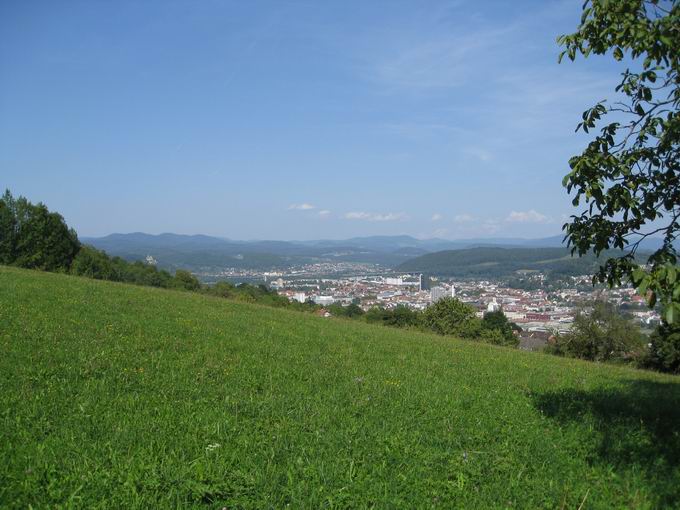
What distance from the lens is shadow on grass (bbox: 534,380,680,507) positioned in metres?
5.59

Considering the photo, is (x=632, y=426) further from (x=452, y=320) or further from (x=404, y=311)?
(x=404, y=311)

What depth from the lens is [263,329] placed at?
15539 millimetres

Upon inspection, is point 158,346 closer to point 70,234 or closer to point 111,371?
point 111,371

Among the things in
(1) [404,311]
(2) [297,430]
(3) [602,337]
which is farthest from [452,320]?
(2) [297,430]

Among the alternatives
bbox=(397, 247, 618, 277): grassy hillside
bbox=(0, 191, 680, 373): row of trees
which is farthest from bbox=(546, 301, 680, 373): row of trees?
bbox=(397, 247, 618, 277): grassy hillside

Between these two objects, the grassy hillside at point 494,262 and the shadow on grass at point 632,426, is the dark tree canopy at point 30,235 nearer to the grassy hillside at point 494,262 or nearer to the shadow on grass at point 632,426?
the shadow on grass at point 632,426

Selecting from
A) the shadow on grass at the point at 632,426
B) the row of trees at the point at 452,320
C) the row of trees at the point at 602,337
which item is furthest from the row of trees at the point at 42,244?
the shadow on grass at the point at 632,426

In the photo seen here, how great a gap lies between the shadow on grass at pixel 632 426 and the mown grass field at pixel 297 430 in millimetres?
34

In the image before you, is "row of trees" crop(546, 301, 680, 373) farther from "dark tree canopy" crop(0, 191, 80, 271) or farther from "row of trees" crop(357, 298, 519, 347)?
"dark tree canopy" crop(0, 191, 80, 271)

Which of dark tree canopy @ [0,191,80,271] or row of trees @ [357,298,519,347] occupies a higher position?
dark tree canopy @ [0,191,80,271]

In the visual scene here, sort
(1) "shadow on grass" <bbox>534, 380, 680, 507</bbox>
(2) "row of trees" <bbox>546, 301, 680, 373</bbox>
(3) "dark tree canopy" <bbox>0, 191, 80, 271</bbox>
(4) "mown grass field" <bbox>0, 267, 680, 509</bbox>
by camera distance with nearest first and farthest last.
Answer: (4) "mown grass field" <bbox>0, 267, 680, 509</bbox>, (1) "shadow on grass" <bbox>534, 380, 680, 507</bbox>, (2) "row of trees" <bbox>546, 301, 680, 373</bbox>, (3) "dark tree canopy" <bbox>0, 191, 80, 271</bbox>

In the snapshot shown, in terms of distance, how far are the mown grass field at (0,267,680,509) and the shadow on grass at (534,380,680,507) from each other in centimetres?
3

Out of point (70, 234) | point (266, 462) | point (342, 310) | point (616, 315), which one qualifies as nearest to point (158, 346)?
point (266, 462)

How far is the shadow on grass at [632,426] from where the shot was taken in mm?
5594
